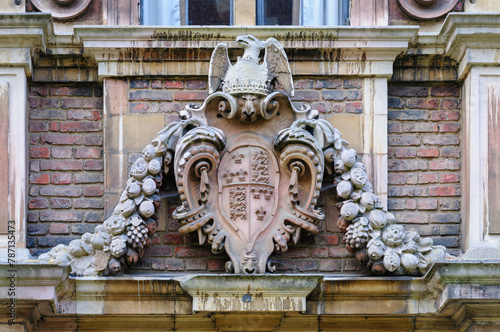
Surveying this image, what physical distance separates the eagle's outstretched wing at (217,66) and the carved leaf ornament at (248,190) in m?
0.02

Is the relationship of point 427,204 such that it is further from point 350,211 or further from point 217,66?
point 217,66

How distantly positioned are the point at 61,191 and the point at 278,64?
6.13 ft

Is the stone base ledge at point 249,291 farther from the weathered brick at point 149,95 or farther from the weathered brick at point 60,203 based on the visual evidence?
the weathered brick at point 149,95

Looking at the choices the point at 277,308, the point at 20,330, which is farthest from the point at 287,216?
the point at 20,330

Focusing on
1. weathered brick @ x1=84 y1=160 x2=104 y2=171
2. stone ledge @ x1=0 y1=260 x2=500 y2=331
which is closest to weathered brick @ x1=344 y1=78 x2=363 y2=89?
stone ledge @ x1=0 y1=260 x2=500 y2=331

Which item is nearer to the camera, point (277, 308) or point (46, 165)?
point (277, 308)

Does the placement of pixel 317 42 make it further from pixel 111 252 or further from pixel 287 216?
pixel 111 252

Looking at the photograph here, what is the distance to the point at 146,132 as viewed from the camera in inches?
413

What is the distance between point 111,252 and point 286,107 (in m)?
1.68

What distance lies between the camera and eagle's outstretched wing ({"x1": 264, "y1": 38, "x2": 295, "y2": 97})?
34.1ft

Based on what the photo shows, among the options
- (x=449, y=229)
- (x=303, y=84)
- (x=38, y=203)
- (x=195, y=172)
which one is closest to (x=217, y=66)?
(x=303, y=84)

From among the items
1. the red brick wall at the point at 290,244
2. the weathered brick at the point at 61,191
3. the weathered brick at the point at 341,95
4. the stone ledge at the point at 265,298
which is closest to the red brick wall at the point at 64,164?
the weathered brick at the point at 61,191

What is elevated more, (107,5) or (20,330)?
(107,5)

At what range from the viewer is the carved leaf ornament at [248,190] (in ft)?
33.0
